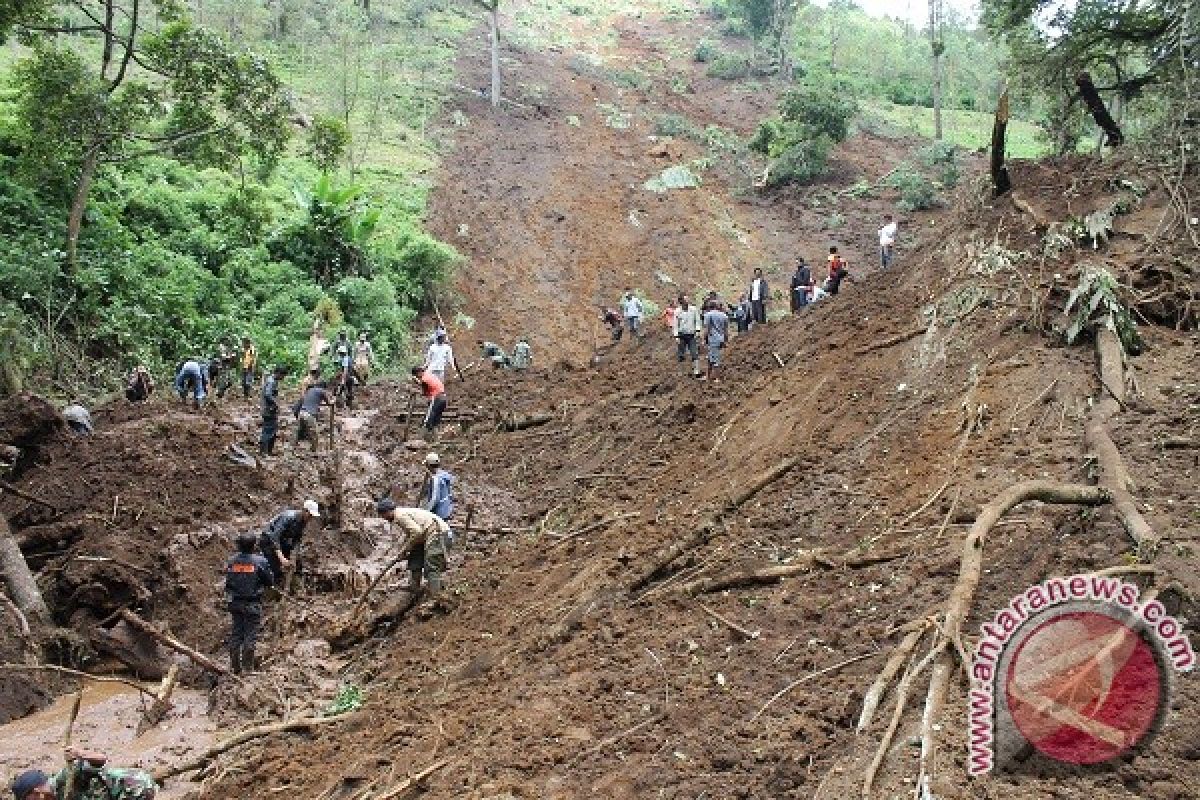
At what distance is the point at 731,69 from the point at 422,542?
39137 millimetres

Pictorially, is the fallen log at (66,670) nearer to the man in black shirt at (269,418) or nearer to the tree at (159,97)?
the man in black shirt at (269,418)

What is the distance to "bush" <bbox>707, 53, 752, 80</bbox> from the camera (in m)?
43.9

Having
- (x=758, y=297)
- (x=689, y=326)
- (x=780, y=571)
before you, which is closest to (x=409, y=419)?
(x=689, y=326)

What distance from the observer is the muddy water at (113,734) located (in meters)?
7.21

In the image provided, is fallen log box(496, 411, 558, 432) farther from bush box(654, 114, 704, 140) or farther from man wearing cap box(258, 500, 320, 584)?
bush box(654, 114, 704, 140)

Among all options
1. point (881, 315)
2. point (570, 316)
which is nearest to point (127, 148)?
point (570, 316)

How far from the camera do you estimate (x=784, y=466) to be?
28.6ft

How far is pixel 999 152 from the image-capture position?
36.6 feet

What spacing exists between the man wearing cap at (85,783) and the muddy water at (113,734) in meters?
1.05

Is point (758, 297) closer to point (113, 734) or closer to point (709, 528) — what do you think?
point (709, 528)

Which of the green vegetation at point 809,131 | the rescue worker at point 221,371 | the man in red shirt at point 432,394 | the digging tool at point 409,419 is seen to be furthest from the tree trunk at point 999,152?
the green vegetation at point 809,131

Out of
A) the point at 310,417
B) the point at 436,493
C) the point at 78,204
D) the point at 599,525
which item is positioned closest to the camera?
the point at 436,493

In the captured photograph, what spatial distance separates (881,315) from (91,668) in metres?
9.26

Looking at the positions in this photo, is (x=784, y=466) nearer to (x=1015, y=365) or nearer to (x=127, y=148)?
(x=1015, y=365)
